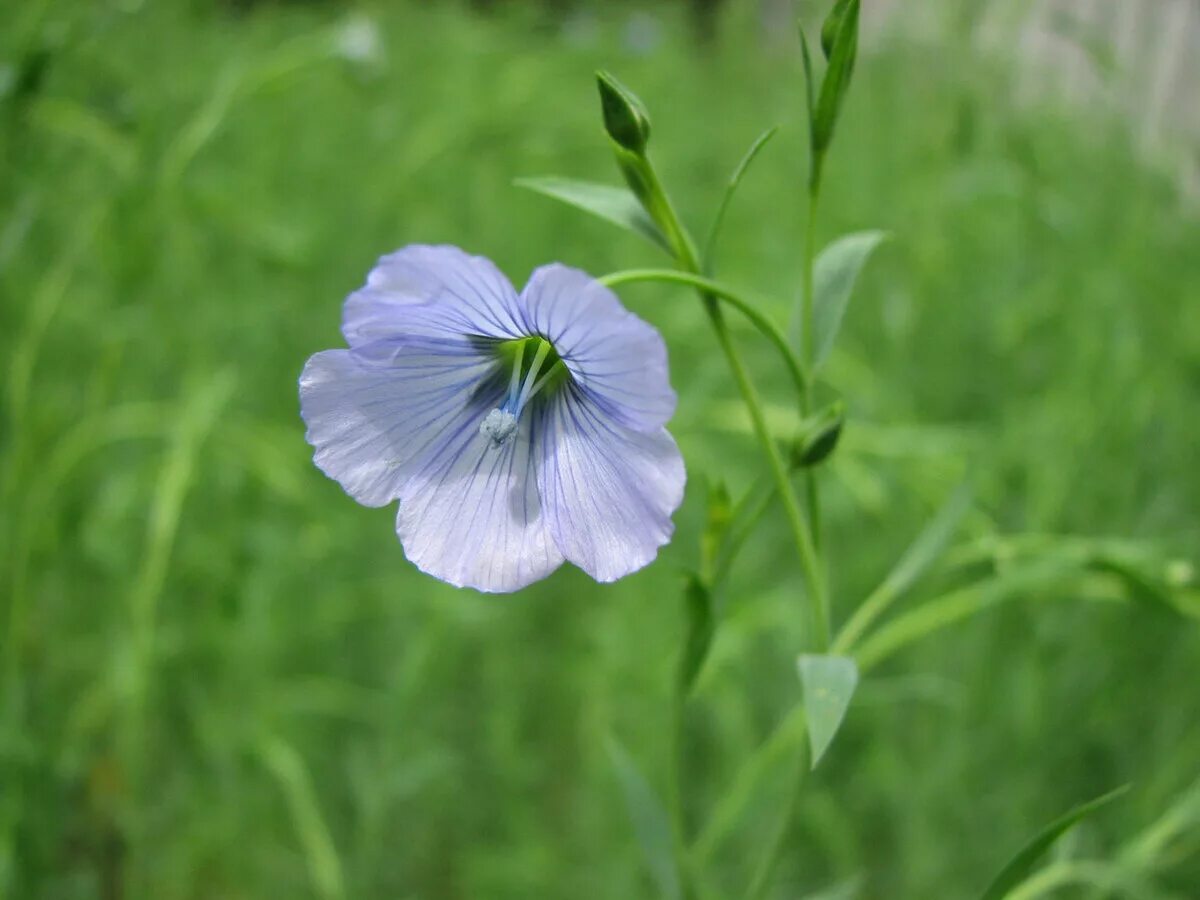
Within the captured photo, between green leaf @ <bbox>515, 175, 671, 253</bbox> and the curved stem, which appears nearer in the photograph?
the curved stem

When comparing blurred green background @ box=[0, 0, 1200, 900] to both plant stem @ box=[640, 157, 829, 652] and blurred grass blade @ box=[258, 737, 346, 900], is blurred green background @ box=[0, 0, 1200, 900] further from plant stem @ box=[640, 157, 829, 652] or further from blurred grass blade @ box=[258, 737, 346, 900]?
plant stem @ box=[640, 157, 829, 652]

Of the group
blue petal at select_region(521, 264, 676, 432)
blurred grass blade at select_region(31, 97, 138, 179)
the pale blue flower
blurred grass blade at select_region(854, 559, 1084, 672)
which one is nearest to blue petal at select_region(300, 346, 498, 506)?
the pale blue flower

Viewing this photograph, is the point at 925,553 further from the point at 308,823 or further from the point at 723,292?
the point at 308,823

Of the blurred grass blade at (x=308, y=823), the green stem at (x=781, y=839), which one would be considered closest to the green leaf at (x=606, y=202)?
the green stem at (x=781, y=839)

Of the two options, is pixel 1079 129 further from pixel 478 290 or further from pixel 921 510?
pixel 478 290

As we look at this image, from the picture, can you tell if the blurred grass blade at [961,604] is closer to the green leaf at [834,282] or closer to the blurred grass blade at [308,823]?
the green leaf at [834,282]
